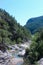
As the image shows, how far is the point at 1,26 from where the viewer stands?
91.0 metres

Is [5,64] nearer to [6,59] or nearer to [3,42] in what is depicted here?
[6,59]

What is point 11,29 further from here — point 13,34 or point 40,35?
point 40,35

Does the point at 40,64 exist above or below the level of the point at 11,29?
below

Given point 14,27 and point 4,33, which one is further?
point 14,27

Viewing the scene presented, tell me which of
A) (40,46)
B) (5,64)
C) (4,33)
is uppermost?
(4,33)

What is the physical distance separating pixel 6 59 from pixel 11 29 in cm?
5648

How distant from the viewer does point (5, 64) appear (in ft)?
152

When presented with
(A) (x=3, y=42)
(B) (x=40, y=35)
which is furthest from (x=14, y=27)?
(B) (x=40, y=35)

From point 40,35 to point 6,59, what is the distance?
10835 mm

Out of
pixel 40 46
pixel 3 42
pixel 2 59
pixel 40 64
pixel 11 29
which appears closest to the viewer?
pixel 40 64

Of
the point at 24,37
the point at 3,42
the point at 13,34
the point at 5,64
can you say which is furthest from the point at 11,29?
the point at 5,64

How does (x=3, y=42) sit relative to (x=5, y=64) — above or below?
above

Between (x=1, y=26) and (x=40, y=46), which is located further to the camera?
(x=1, y=26)

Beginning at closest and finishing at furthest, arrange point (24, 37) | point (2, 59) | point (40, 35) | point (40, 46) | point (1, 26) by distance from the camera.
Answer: point (40, 46) < point (2, 59) < point (40, 35) < point (1, 26) < point (24, 37)
